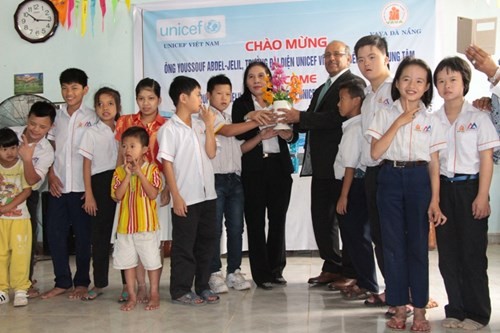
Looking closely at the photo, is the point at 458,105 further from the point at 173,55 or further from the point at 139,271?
the point at 173,55

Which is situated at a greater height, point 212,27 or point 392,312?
point 212,27

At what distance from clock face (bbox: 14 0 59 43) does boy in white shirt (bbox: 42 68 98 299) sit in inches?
78.2

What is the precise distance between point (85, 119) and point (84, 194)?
0.45 meters

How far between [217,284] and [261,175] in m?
0.71

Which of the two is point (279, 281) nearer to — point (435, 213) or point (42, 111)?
point (435, 213)

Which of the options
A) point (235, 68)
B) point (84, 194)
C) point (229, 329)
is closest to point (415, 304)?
point (229, 329)

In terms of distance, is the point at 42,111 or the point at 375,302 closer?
the point at 375,302

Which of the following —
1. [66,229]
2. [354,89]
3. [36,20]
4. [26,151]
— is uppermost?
[36,20]

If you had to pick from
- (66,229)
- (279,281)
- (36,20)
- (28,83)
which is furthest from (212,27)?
(279,281)

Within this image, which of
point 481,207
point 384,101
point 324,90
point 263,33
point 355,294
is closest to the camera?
point 481,207

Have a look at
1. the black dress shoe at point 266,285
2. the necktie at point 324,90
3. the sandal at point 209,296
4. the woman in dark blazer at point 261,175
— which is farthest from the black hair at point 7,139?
the necktie at point 324,90

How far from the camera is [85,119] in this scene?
319 centimetres

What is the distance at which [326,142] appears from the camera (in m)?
3.16

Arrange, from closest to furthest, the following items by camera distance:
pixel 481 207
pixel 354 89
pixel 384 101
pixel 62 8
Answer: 1. pixel 481 207
2. pixel 384 101
3. pixel 354 89
4. pixel 62 8
